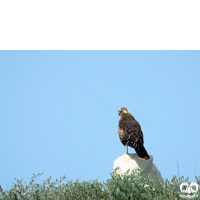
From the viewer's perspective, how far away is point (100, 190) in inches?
259

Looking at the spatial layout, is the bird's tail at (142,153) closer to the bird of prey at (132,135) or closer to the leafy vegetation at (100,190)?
the bird of prey at (132,135)

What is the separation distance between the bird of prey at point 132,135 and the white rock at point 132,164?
304 millimetres

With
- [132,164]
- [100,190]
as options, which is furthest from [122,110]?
[100,190]

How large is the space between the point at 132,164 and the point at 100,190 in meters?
3.34

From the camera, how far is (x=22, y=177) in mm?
7469

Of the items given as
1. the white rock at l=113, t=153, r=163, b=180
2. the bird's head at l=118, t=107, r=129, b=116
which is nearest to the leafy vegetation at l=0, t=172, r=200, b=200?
the white rock at l=113, t=153, r=163, b=180

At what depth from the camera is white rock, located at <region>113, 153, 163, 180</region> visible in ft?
31.9

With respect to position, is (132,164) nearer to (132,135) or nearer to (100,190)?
(132,135)

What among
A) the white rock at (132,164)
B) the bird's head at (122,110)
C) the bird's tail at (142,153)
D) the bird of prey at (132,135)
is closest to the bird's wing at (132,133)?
the bird of prey at (132,135)

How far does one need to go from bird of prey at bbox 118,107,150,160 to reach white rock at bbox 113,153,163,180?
0.30 meters
